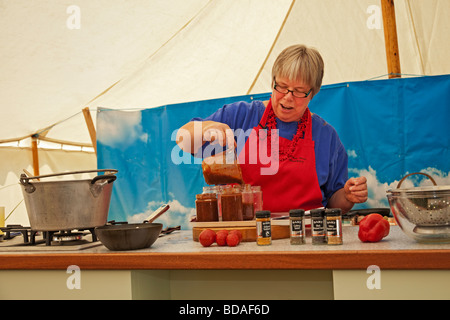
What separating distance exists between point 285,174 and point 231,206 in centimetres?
67

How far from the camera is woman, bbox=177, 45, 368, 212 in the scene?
2.05 metres

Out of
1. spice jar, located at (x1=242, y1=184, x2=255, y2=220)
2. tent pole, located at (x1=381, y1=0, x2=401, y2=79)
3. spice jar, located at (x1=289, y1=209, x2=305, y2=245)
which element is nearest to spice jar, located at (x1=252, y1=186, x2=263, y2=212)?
Answer: spice jar, located at (x1=242, y1=184, x2=255, y2=220)

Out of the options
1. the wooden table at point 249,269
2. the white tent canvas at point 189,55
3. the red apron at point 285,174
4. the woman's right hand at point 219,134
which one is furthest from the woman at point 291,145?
the white tent canvas at point 189,55

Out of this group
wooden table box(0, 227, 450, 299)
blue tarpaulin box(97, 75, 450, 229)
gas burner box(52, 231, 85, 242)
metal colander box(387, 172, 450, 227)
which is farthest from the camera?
blue tarpaulin box(97, 75, 450, 229)

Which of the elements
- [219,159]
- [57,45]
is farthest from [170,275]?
[57,45]

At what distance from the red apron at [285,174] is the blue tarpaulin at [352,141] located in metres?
1.55

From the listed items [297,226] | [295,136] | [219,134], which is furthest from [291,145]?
[297,226]

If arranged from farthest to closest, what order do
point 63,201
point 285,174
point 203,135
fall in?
point 285,174 < point 203,135 < point 63,201

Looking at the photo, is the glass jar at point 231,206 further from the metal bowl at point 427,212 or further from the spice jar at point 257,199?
the metal bowl at point 427,212

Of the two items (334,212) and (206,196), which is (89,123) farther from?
(334,212)

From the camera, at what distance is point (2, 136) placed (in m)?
4.83

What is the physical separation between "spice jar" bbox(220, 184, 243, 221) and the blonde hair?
0.71m

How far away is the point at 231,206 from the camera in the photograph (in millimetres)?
1575

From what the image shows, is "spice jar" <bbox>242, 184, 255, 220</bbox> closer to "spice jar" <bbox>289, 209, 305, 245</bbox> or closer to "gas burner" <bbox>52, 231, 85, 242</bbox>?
"spice jar" <bbox>289, 209, 305, 245</bbox>
